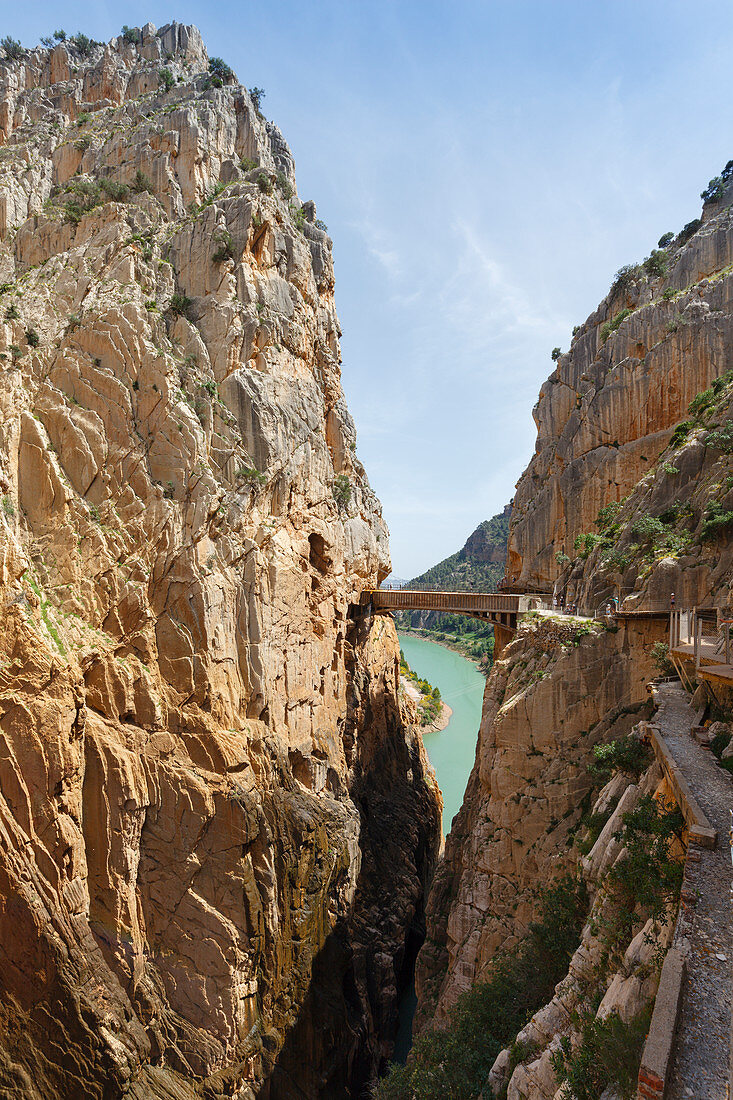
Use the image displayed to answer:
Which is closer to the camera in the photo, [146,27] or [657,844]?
[657,844]

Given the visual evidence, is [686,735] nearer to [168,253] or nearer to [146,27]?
[168,253]

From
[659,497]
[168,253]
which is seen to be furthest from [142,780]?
[168,253]

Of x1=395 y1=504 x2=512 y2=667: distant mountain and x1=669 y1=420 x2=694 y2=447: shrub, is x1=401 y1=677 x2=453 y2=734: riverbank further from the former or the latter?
x1=669 y1=420 x2=694 y2=447: shrub

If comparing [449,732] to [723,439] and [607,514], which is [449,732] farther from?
[723,439]

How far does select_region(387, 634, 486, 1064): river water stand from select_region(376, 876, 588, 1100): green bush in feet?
41.4

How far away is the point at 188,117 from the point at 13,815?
27319 millimetres

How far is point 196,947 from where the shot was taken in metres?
15.5

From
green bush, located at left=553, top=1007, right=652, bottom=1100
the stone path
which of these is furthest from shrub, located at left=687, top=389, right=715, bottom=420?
green bush, located at left=553, top=1007, right=652, bottom=1100

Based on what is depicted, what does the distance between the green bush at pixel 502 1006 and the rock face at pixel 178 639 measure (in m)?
8.11

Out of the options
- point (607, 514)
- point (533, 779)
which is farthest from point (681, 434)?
point (533, 779)

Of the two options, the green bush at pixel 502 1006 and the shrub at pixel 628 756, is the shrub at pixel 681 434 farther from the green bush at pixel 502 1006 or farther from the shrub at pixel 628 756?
the green bush at pixel 502 1006

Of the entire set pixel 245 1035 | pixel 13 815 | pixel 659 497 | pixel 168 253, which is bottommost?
pixel 245 1035

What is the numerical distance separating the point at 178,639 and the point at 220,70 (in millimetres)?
29685

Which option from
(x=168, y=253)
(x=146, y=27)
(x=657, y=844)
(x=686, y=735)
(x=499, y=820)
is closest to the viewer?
(x=657, y=844)
